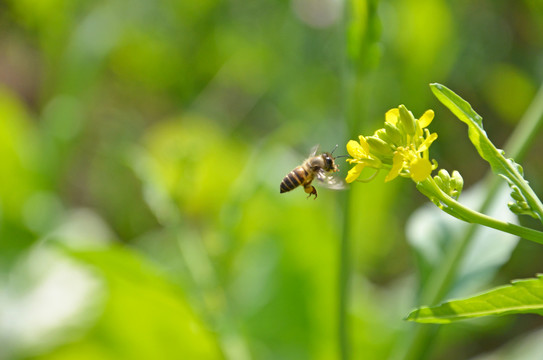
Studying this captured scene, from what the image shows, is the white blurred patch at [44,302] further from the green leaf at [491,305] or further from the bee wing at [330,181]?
the green leaf at [491,305]

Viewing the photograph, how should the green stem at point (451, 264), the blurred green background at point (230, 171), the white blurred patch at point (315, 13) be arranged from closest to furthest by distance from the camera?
1. the green stem at point (451, 264)
2. the blurred green background at point (230, 171)
3. the white blurred patch at point (315, 13)

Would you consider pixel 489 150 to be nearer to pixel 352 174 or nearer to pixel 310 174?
pixel 352 174

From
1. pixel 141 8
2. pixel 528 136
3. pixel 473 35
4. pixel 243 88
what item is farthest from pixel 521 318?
pixel 141 8

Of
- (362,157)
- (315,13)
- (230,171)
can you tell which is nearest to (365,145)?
(362,157)

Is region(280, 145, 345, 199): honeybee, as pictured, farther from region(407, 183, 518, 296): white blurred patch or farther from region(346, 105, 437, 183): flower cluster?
region(346, 105, 437, 183): flower cluster

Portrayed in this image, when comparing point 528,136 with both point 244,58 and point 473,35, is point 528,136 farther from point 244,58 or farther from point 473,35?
point 244,58

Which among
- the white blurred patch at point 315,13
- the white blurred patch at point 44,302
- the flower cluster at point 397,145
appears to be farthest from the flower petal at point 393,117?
the white blurred patch at point 315,13
